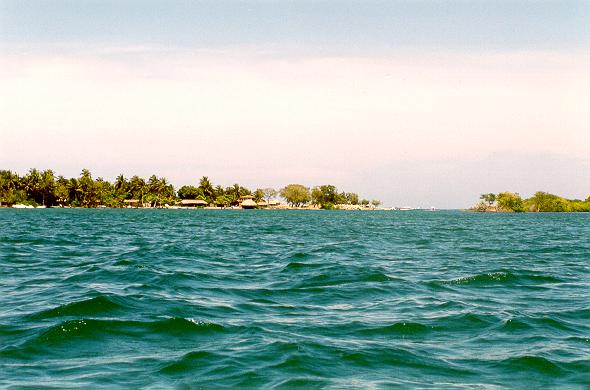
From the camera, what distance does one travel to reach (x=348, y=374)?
341 inches

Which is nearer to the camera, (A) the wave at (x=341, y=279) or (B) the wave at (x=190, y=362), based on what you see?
(B) the wave at (x=190, y=362)

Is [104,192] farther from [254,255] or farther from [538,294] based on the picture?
[538,294]

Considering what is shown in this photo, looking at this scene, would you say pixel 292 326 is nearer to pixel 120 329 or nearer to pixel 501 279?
pixel 120 329

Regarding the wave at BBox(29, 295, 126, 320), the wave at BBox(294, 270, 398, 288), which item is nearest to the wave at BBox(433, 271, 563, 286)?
the wave at BBox(294, 270, 398, 288)

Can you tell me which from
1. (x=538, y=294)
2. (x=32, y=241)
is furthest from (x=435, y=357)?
(x=32, y=241)

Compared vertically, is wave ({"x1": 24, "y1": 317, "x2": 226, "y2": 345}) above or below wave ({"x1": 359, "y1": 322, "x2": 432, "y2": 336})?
below

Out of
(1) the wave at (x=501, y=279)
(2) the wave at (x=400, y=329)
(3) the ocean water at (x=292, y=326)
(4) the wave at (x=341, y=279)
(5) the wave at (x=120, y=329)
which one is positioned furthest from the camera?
(1) the wave at (x=501, y=279)

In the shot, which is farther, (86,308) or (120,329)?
(86,308)

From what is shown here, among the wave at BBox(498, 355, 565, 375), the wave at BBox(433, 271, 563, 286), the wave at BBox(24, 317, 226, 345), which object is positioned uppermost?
the wave at BBox(433, 271, 563, 286)

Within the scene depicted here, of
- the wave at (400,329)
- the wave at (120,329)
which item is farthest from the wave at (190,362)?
the wave at (400,329)

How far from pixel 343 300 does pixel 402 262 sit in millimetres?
10743

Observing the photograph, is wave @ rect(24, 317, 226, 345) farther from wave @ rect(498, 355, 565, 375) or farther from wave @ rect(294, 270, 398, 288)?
wave @ rect(294, 270, 398, 288)

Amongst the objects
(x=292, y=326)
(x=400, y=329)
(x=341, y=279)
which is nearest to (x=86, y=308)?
(x=292, y=326)

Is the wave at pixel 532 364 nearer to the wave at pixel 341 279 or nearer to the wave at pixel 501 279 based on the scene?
the wave at pixel 341 279
